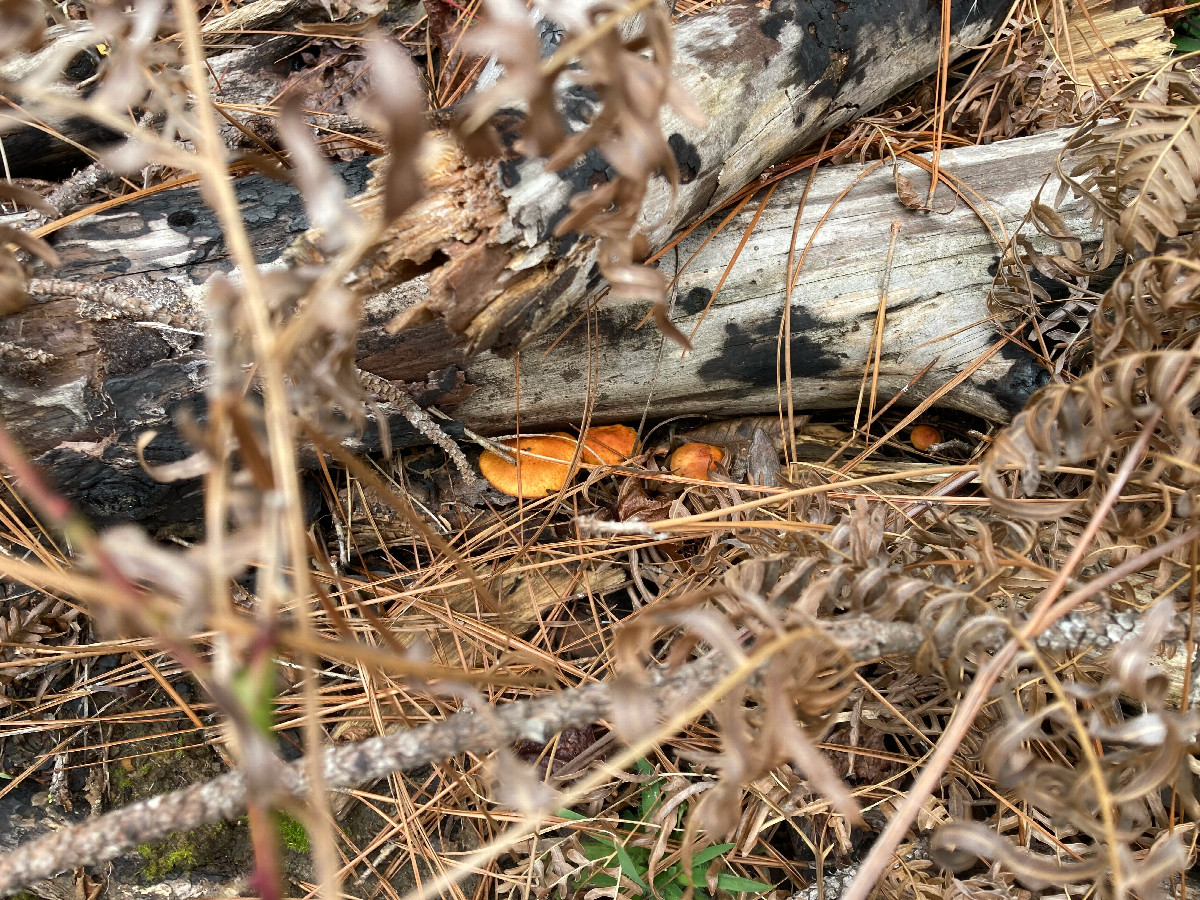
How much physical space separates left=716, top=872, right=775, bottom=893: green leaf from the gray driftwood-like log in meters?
1.24

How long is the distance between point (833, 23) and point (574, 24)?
1.45 m

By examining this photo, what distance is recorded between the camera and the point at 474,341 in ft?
5.43

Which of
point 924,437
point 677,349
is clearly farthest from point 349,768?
point 924,437

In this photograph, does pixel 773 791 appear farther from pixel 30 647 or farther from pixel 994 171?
pixel 30 647

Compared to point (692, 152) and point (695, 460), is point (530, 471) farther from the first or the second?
point (692, 152)

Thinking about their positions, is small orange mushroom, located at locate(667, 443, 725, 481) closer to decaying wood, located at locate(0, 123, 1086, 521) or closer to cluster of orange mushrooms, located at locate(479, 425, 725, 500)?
cluster of orange mushrooms, located at locate(479, 425, 725, 500)

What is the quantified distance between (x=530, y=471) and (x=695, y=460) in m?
0.49

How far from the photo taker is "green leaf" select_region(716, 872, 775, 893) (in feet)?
5.94

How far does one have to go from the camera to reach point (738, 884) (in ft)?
5.98

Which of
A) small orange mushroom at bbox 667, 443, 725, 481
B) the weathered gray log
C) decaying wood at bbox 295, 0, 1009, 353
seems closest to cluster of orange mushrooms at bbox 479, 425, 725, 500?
small orange mushroom at bbox 667, 443, 725, 481

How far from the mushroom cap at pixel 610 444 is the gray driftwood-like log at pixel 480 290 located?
0.09 metres

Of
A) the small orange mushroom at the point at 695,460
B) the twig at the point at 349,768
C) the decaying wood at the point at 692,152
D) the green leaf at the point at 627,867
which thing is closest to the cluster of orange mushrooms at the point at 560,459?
the small orange mushroom at the point at 695,460

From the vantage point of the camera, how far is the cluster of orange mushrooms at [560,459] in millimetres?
2279

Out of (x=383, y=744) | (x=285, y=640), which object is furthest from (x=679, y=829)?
(x=285, y=640)
